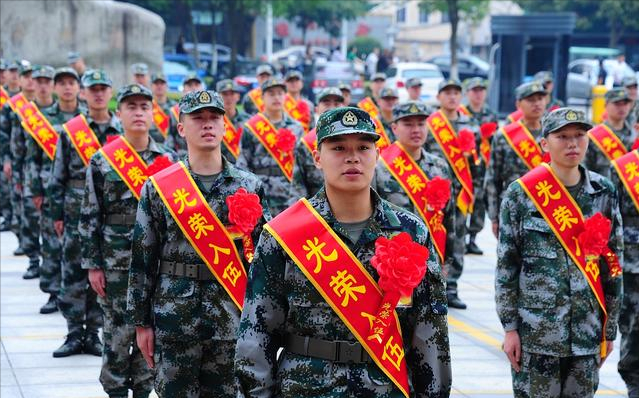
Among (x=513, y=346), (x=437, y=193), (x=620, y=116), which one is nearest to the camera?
(x=513, y=346)

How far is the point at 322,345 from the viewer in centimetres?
407

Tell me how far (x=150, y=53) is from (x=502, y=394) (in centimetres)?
1726

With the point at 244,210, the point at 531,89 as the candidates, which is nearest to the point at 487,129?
the point at 531,89

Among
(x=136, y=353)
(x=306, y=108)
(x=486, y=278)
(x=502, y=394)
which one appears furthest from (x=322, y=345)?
(x=306, y=108)

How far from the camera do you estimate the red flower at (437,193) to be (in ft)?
26.6

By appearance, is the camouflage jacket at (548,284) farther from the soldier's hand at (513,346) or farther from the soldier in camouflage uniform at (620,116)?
the soldier in camouflage uniform at (620,116)

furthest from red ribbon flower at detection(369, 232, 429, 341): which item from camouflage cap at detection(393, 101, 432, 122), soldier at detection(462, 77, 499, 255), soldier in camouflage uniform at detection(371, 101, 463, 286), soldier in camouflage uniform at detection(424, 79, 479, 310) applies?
soldier at detection(462, 77, 499, 255)

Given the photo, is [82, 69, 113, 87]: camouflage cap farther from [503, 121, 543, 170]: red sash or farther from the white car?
the white car

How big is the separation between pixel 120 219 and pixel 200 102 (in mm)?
1697

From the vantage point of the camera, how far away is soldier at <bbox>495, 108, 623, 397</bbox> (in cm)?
595

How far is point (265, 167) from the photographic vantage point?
11.4m

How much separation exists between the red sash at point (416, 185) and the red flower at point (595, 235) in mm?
2260

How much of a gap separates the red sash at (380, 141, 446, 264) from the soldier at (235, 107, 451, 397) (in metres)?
4.01

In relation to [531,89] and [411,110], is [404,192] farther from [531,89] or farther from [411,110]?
[531,89]
